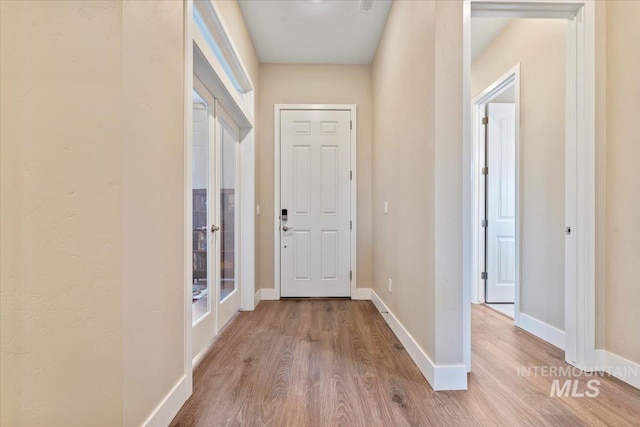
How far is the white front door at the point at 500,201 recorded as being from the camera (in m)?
3.50

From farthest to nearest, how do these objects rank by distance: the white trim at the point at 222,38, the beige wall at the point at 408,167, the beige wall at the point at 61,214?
the white trim at the point at 222,38, the beige wall at the point at 408,167, the beige wall at the point at 61,214

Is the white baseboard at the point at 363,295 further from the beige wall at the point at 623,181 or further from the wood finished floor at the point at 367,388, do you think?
the beige wall at the point at 623,181

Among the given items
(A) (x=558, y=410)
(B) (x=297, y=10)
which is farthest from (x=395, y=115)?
(A) (x=558, y=410)

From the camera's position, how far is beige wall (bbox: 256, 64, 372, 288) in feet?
12.3

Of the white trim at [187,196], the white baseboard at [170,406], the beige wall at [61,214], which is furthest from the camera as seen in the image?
the white trim at [187,196]

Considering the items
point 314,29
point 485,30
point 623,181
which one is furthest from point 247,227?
point 485,30

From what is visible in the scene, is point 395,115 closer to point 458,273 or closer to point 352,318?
point 458,273

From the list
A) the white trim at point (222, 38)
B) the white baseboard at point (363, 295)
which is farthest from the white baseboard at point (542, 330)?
the white trim at point (222, 38)

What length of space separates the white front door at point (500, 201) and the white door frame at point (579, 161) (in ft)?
5.13

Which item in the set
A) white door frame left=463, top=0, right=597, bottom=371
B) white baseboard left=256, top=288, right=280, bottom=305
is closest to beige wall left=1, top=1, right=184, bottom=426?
white door frame left=463, top=0, right=597, bottom=371

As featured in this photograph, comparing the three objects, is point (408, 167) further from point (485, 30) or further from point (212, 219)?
point (485, 30)

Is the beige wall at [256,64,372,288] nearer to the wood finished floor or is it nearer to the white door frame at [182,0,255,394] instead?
the white door frame at [182,0,255,394]

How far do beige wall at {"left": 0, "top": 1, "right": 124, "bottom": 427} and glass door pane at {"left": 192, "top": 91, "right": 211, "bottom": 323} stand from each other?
108 centimetres

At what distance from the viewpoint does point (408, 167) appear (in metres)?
2.26
